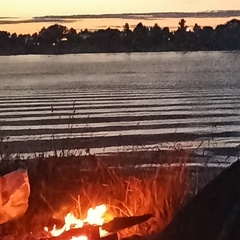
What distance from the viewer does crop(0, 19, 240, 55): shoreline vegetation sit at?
6.73 ft

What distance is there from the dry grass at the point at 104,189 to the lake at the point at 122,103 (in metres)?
0.06

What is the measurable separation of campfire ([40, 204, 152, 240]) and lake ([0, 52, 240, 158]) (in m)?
0.24

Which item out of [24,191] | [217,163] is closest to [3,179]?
[24,191]

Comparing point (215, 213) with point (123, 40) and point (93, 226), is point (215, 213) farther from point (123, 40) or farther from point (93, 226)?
point (123, 40)

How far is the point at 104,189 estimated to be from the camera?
2.10 m

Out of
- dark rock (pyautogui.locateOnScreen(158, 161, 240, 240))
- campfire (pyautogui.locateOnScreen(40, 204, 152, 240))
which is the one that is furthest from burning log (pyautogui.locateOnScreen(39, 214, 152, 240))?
dark rock (pyautogui.locateOnScreen(158, 161, 240, 240))

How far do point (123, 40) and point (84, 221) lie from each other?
53 centimetres

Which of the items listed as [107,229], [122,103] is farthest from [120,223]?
[122,103]

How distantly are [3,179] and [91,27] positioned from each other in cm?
49

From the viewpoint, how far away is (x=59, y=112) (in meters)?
2.10

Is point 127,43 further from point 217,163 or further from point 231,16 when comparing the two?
point 217,163

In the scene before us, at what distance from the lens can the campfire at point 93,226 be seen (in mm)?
1787

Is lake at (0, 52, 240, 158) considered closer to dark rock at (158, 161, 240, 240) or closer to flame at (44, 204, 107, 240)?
flame at (44, 204, 107, 240)

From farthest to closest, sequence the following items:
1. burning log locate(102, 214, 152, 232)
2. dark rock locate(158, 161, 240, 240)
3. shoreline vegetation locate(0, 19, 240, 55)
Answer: shoreline vegetation locate(0, 19, 240, 55) → burning log locate(102, 214, 152, 232) → dark rock locate(158, 161, 240, 240)
